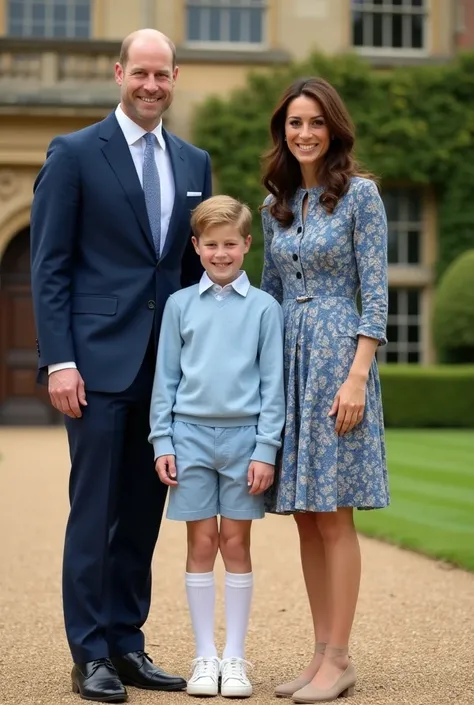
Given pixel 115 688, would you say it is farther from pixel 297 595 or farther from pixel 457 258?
pixel 457 258

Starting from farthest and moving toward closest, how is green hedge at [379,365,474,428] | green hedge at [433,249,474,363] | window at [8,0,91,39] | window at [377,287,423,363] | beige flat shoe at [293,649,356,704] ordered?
window at [377,287,423,363] → window at [8,0,91,39] → green hedge at [433,249,474,363] → green hedge at [379,365,474,428] → beige flat shoe at [293,649,356,704]

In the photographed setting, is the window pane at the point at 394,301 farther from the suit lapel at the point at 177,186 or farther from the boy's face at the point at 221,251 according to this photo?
the boy's face at the point at 221,251

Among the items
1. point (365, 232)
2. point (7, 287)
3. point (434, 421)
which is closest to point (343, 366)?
point (365, 232)

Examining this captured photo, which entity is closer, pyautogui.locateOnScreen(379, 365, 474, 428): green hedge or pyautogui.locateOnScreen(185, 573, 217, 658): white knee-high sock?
pyautogui.locateOnScreen(185, 573, 217, 658): white knee-high sock

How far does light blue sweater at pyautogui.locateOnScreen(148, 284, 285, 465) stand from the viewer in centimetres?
375

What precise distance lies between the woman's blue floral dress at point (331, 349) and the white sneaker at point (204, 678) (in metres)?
0.48

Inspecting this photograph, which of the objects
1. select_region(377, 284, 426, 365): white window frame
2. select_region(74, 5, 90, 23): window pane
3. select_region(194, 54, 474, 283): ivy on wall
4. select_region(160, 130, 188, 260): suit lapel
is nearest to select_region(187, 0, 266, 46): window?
select_region(194, 54, 474, 283): ivy on wall

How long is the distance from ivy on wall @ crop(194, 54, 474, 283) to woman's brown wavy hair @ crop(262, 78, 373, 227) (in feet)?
40.9

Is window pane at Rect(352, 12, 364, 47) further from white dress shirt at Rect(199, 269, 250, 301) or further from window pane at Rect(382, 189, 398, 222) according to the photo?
white dress shirt at Rect(199, 269, 250, 301)

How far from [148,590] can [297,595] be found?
1699 mm

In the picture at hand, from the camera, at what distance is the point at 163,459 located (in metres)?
3.74

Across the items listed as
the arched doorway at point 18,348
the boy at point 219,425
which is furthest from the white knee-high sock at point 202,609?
the arched doorway at point 18,348

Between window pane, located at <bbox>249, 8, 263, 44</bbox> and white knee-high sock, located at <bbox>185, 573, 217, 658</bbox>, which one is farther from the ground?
window pane, located at <bbox>249, 8, 263, 44</bbox>

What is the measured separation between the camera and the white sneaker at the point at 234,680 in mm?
3652
